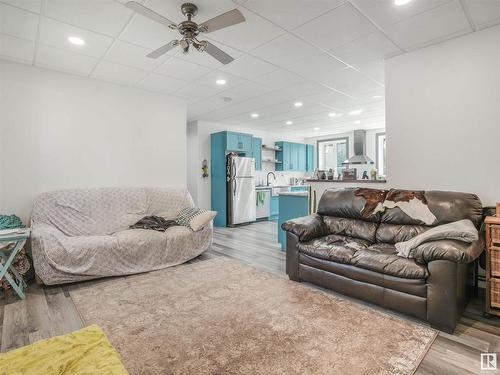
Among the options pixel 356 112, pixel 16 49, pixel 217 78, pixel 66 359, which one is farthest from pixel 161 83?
pixel 356 112

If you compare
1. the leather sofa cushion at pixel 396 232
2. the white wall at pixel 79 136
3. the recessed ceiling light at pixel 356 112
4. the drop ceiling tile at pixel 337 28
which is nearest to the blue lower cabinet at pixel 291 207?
the leather sofa cushion at pixel 396 232

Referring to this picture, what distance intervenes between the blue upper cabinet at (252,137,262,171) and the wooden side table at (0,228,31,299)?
5361 mm

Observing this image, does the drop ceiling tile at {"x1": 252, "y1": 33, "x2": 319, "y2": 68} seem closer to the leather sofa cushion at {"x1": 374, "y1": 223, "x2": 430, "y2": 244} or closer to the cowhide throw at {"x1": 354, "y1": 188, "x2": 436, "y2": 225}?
the cowhide throw at {"x1": 354, "y1": 188, "x2": 436, "y2": 225}

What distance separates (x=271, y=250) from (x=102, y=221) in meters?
2.59

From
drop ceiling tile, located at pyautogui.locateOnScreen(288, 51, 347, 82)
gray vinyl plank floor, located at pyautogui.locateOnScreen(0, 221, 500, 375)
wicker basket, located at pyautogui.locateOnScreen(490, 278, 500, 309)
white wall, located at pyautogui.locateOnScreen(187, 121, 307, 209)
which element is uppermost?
drop ceiling tile, located at pyautogui.locateOnScreen(288, 51, 347, 82)

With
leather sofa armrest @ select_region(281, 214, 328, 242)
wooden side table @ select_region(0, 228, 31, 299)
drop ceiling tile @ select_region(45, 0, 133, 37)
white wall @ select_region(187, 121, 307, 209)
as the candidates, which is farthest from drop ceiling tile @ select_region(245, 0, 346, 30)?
white wall @ select_region(187, 121, 307, 209)

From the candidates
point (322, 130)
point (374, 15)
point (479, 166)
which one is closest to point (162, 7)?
point (374, 15)

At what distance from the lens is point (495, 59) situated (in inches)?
104

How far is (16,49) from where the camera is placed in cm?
302

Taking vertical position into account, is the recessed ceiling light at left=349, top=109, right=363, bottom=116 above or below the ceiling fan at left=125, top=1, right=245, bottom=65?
above

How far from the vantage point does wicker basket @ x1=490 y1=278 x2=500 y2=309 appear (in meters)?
2.18

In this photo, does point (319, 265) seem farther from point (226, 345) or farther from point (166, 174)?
point (166, 174)

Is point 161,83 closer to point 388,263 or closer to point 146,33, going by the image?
point 146,33

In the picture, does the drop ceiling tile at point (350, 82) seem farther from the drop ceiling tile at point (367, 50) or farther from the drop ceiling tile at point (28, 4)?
the drop ceiling tile at point (28, 4)
